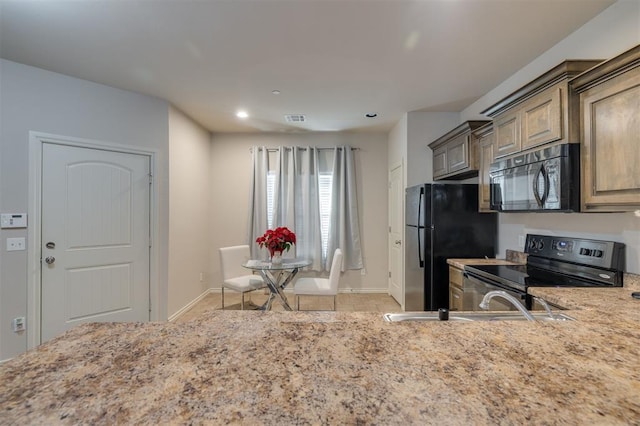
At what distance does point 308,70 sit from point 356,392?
2.71 m

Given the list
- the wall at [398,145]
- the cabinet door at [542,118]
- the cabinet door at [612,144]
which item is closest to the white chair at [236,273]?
the wall at [398,145]

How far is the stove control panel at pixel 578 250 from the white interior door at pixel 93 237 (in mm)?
4033

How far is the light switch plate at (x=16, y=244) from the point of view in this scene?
252cm

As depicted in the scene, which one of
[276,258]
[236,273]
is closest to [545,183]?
[276,258]

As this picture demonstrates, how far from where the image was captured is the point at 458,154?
3.12 meters

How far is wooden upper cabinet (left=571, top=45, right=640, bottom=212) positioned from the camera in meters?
1.44

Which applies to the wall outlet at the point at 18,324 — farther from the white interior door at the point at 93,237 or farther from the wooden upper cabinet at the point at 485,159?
the wooden upper cabinet at the point at 485,159

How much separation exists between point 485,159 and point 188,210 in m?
3.76

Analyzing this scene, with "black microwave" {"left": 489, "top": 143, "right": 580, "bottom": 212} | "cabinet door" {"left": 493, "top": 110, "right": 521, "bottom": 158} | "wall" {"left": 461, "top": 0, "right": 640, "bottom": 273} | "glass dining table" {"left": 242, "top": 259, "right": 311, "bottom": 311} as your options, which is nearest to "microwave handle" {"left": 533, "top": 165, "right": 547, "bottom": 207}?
"black microwave" {"left": 489, "top": 143, "right": 580, "bottom": 212}

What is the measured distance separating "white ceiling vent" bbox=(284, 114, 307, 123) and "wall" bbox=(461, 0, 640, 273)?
2.49m

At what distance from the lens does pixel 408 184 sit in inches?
149

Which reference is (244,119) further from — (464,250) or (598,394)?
(598,394)

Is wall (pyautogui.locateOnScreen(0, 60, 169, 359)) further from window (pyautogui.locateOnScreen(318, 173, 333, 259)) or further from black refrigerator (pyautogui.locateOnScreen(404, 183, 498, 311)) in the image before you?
black refrigerator (pyautogui.locateOnScreen(404, 183, 498, 311))

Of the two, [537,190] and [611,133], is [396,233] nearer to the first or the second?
[537,190]
